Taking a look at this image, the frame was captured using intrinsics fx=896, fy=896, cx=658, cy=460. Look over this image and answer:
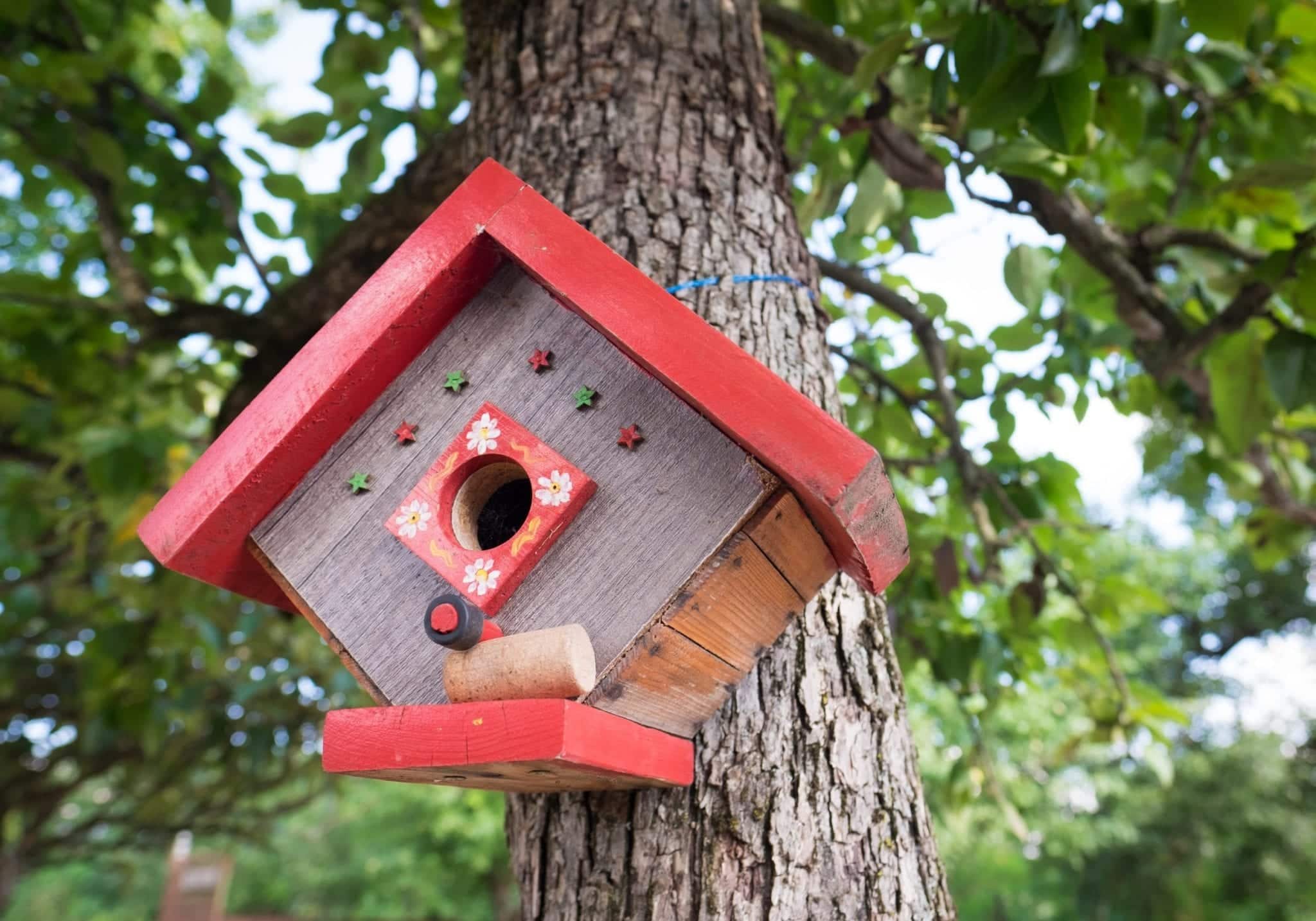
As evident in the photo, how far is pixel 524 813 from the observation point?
4.42ft

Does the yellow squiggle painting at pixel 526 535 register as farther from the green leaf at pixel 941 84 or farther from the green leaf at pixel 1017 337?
the green leaf at pixel 1017 337

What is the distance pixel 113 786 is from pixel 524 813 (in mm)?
7641

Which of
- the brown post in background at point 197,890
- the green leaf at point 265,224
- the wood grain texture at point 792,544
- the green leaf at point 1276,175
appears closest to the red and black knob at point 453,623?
the wood grain texture at point 792,544

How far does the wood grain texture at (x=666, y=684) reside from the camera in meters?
1.06

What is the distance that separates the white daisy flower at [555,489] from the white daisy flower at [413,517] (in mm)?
159

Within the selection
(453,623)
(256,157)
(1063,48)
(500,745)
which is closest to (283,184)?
(256,157)

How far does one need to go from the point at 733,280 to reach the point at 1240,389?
56.6 inches

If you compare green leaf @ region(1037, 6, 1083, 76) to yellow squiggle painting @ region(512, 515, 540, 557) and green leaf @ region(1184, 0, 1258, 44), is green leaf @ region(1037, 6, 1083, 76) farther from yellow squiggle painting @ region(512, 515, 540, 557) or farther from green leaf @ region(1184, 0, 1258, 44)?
yellow squiggle painting @ region(512, 515, 540, 557)

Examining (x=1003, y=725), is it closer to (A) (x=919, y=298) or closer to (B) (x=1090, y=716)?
(B) (x=1090, y=716)

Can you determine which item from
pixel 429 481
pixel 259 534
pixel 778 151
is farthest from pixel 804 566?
pixel 778 151

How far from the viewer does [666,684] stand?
112 centimetres

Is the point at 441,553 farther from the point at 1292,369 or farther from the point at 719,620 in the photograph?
the point at 1292,369

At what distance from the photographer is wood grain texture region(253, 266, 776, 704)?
1.09 m

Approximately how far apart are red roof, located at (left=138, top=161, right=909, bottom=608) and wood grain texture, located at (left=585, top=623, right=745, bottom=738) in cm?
23
